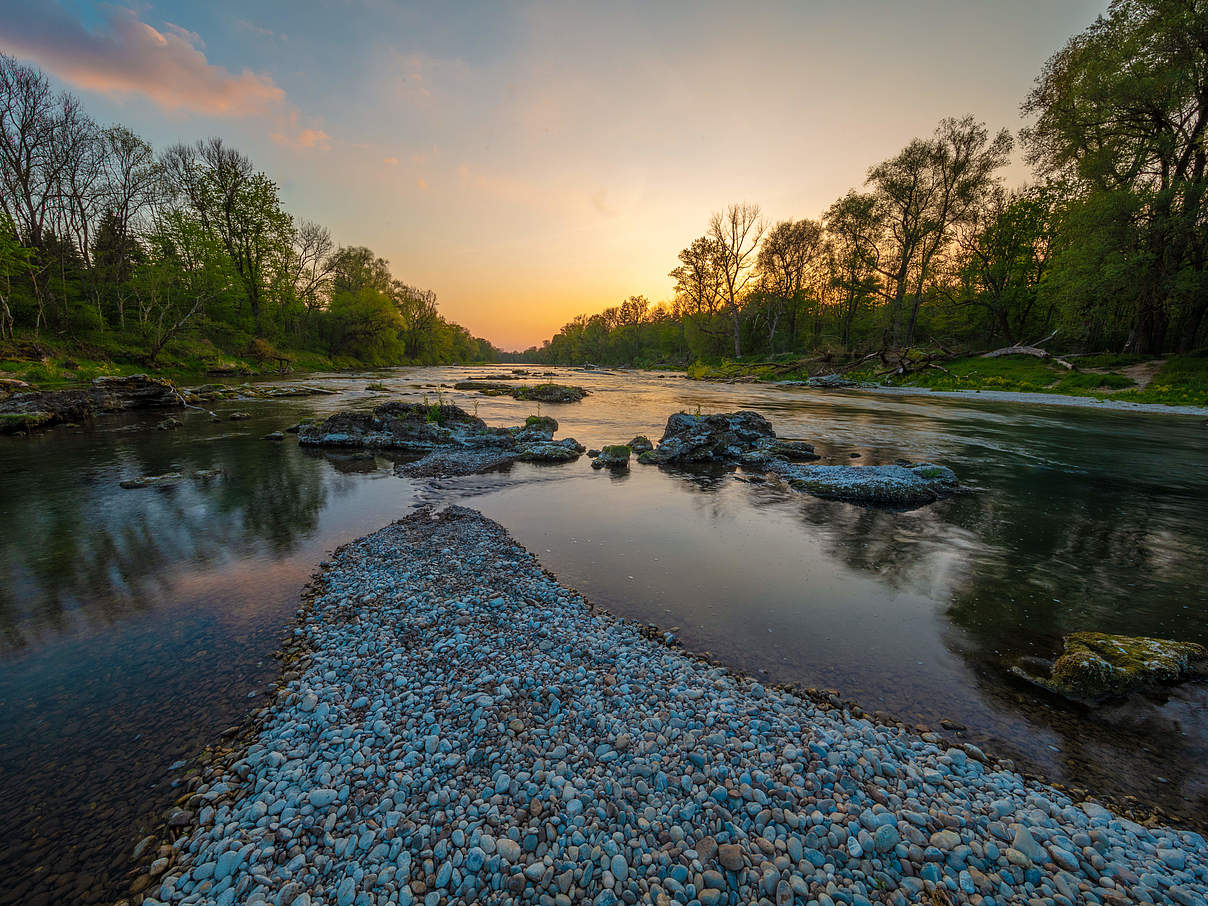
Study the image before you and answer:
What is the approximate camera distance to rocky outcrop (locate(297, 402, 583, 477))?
50.2 feet

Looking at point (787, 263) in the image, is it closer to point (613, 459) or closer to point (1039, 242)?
point (1039, 242)

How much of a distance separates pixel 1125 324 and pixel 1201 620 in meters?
47.0

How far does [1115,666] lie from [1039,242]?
191 feet

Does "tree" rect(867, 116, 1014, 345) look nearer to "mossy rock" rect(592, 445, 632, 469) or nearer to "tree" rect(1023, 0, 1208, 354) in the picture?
"tree" rect(1023, 0, 1208, 354)

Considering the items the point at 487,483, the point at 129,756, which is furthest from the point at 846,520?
the point at 129,756

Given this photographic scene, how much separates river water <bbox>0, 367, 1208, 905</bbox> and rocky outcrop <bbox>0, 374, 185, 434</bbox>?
3683mm

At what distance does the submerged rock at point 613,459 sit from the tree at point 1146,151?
32602 mm

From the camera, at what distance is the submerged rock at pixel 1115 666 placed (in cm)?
482

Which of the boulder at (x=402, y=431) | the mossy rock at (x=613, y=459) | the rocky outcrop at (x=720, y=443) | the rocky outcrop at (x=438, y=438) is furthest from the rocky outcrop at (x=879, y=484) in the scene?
the boulder at (x=402, y=431)

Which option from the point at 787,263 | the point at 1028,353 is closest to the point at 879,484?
the point at 1028,353

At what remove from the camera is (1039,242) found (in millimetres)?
43656

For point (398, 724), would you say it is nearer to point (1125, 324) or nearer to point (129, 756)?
point (129, 756)

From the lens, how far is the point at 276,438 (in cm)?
1759

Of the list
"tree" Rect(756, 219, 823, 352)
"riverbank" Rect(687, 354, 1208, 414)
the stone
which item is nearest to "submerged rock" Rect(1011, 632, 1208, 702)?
the stone
